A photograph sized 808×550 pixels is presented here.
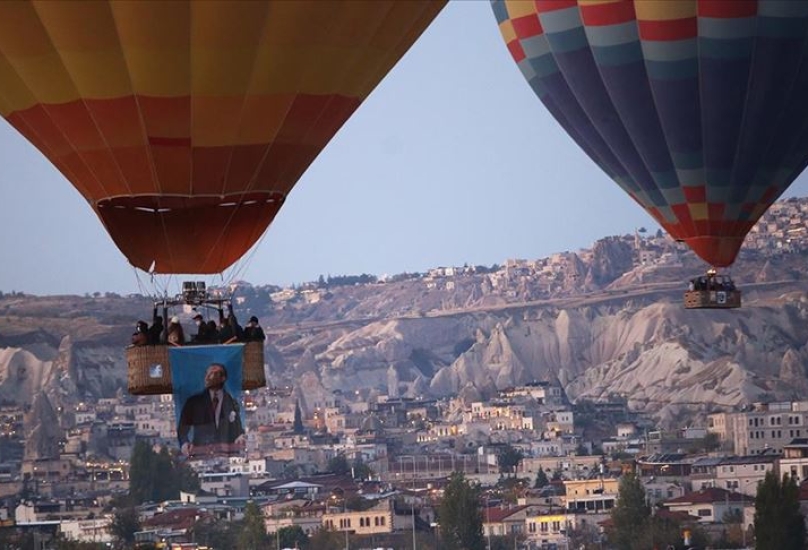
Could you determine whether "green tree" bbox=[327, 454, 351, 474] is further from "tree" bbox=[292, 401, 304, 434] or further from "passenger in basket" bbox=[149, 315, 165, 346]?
"passenger in basket" bbox=[149, 315, 165, 346]

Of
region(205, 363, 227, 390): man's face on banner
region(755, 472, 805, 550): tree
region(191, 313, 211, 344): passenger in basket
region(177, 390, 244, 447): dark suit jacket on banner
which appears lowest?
region(755, 472, 805, 550): tree

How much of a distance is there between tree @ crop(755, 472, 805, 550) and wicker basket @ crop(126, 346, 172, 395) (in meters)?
32.2

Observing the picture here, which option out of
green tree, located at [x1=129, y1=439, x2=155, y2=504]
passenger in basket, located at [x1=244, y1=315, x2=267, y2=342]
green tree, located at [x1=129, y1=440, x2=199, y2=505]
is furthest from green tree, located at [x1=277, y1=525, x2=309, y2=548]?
passenger in basket, located at [x1=244, y1=315, x2=267, y2=342]

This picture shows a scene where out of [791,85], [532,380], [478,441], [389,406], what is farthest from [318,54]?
[532,380]

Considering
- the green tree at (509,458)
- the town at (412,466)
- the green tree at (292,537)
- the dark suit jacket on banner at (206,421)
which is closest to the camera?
the dark suit jacket on banner at (206,421)

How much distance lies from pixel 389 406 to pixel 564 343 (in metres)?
23.4

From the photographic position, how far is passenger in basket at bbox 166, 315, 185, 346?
15938 mm

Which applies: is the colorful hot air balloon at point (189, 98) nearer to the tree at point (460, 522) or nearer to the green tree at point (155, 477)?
the tree at point (460, 522)

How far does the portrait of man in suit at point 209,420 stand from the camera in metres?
16.0

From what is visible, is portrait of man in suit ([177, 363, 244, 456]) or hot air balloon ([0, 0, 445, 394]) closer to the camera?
hot air balloon ([0, 0, 445, 394])

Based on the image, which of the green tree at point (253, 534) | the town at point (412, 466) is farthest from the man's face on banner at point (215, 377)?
the green tree at point (253, 534)

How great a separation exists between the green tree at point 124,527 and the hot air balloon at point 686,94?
42.1 metres

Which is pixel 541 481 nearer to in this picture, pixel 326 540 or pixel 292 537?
pixel 326 540

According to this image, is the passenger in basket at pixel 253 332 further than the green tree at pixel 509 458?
No
